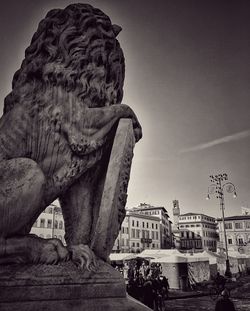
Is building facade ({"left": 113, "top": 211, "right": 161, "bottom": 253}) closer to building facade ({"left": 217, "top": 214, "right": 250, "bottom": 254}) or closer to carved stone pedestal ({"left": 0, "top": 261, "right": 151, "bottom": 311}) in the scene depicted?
building facade ({"left": 217, "top": 214, "right": 250, "bottom": 254})

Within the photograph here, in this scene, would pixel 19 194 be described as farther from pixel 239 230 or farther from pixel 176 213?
pixel 176 213

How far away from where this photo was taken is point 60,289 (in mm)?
1708

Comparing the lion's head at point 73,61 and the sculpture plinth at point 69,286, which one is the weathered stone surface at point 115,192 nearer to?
the sculpture plinth at point 69,286

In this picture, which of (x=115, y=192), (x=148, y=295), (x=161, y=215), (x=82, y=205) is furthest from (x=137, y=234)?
(x=115, y=192)

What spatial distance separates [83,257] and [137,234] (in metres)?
68.5

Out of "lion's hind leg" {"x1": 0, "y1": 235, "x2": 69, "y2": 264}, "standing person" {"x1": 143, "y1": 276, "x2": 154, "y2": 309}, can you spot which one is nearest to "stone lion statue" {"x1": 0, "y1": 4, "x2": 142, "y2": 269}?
"lion's hind leg" {"x1": 0, "y1": 235, "x2": 69, "y2": 264}

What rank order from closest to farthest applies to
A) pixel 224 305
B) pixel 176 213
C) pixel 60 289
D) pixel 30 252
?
pixel 60 289 → pixel 30 252 → pixel 224 305 → pixel 176 213

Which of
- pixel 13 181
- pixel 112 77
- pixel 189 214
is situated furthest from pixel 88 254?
pixel 189 214

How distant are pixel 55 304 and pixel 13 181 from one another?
2.47 feet

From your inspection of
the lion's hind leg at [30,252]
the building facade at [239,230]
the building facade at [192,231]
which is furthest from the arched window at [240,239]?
the lion's hind leg at [30,252]

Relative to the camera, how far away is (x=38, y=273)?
173cm

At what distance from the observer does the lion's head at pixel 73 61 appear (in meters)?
2.27

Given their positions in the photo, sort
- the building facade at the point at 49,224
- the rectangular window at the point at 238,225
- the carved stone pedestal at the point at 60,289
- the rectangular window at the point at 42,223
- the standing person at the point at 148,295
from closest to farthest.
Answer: the carved stone pedestal at the point at 60,289 < the standing person at the point at 148,295 < the building facade at the point at 49,224 < the rectangular window at the point at 42,223 < the rectangular window at the point at 238,225

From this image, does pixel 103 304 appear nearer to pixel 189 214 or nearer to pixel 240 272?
pixel 240 272
